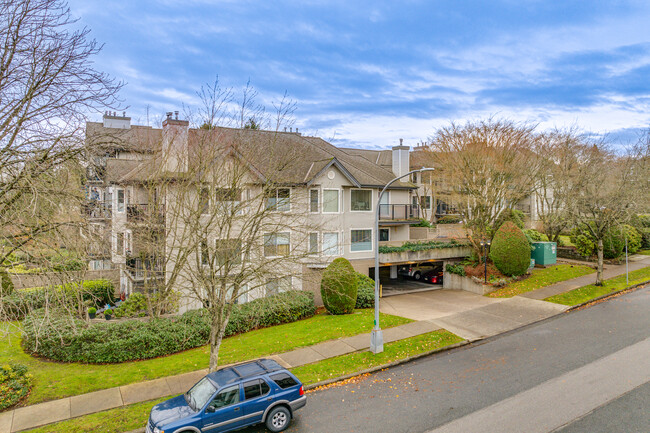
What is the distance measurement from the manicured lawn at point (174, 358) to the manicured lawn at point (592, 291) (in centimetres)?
998

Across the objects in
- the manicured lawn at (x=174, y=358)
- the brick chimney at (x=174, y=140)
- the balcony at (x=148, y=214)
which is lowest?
the manicured lawn at (x=174, y=358)

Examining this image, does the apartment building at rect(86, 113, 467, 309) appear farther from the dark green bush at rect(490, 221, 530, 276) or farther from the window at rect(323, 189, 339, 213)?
the dark green bush at rect(490, 221, 530, 276)

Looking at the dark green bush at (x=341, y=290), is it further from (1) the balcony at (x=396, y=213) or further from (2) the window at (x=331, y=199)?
(1) the balcony at (x=396, y=213)

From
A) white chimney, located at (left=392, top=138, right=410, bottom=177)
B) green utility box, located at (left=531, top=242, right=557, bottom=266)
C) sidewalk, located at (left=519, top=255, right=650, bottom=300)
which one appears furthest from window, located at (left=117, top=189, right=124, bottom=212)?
green utility box, located at (left=531, top=242, right=557, bottom=266)

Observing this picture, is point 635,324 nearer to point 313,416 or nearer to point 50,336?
point 313,416

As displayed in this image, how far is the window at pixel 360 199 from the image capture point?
2692 cm

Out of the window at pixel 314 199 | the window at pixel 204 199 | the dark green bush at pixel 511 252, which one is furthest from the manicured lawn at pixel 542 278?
the window at pixel 204 199

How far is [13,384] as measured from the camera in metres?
12.5

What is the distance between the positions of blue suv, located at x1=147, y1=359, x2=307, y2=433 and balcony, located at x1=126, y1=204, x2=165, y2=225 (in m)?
9.47

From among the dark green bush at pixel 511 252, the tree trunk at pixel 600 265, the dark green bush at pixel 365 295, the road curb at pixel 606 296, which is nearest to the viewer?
the road curb at pixel 606 296

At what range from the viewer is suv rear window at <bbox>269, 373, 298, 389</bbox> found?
10.7 metres

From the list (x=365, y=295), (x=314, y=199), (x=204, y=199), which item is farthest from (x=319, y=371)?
(x=314, y=199)

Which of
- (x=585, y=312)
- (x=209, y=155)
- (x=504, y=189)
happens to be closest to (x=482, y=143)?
(x=504, y=189)

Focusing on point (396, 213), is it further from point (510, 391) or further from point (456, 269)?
point (510, 391)
